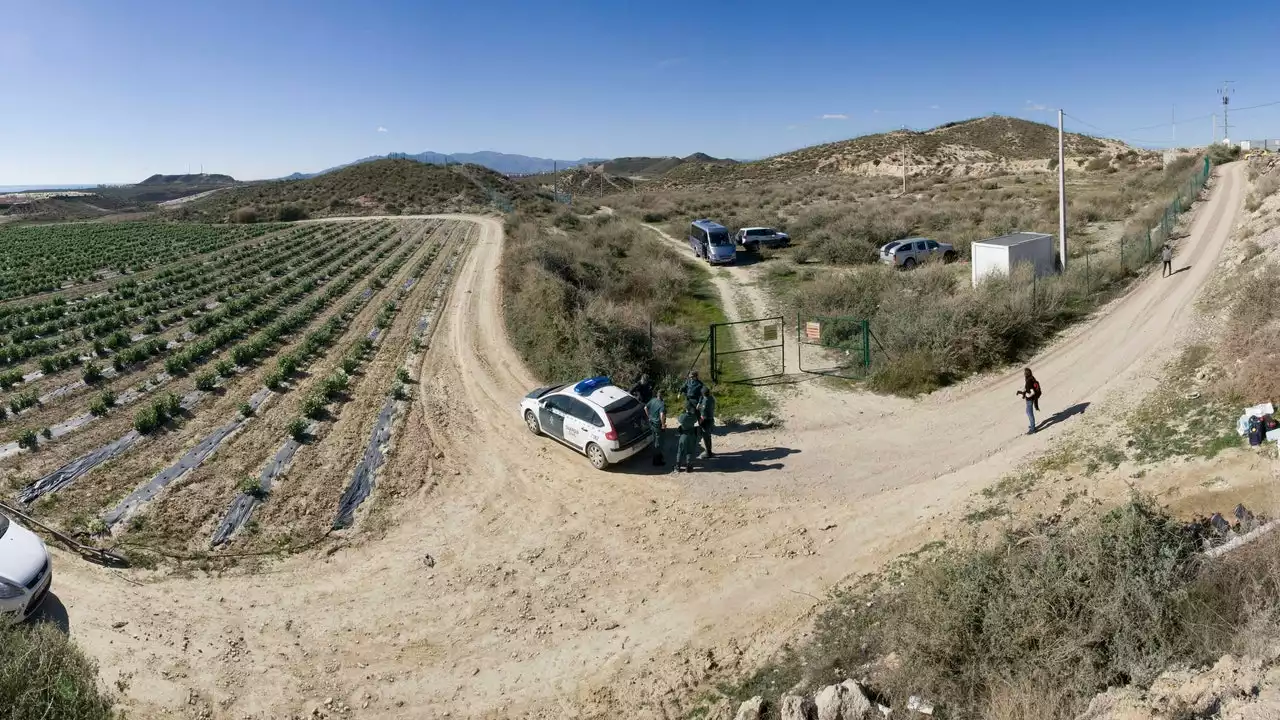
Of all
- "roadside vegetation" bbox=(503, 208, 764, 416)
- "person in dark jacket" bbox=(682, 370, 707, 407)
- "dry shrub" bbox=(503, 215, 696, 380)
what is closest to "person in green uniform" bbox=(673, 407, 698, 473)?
"person in dark jacket" bbox=(682, 370, 707, 407)

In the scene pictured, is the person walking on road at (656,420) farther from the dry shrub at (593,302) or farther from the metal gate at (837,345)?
the metal gate at (837,345)

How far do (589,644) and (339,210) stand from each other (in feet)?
319

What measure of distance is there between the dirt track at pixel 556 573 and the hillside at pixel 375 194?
80361 mm

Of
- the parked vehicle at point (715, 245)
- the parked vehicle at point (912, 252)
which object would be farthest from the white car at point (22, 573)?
the parked vehicle at point (715, 245)

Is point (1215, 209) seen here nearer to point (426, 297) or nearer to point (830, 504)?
point (830, 504)

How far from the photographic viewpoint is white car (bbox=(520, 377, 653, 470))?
13992mm

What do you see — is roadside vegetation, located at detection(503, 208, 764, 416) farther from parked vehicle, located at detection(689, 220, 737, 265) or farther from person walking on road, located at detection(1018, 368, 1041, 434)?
person walking on road, located at detection(1018, 368, 1041, 434)

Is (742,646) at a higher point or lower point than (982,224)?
lower

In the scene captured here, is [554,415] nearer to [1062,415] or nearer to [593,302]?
[593,302]

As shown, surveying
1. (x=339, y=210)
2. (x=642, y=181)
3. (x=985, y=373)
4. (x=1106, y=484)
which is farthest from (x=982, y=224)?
(x=642, y=181)

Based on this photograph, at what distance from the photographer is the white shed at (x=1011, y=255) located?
2366 centimetres

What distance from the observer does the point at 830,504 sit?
40.1 feet

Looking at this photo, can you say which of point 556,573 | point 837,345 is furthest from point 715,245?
point 556,573

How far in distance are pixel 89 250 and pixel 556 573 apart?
60850 millimetres
